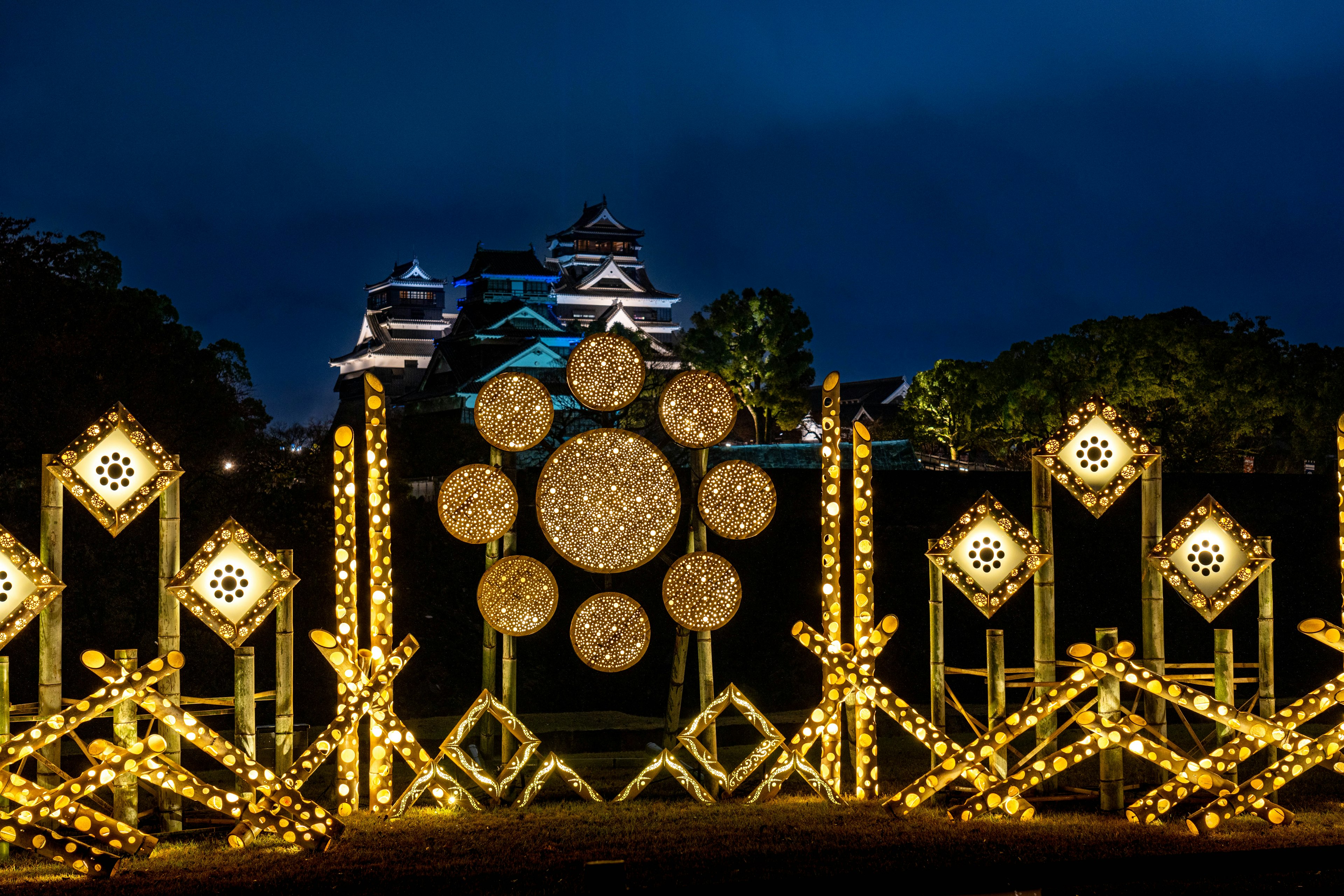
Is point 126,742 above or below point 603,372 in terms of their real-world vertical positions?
below

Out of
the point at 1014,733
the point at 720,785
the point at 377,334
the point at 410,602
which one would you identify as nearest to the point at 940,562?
the point at 1014,733

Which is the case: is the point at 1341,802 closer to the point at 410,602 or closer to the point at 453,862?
the point at 453,862

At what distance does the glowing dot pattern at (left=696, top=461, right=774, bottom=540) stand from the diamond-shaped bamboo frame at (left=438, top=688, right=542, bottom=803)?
4.06 feet

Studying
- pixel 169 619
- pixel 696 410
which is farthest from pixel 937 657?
pixel 169 619

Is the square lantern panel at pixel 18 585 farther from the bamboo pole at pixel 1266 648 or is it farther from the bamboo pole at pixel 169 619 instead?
the bamboo pole at pixel 1266 648

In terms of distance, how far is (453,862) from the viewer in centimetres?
383

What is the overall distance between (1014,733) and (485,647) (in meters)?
2.34

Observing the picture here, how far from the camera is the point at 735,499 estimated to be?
16.9 feet

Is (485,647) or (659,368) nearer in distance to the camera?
(485,647)

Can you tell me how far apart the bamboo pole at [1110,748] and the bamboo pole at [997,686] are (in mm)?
383

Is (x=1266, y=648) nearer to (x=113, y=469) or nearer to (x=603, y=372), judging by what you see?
(x=603, y=372)

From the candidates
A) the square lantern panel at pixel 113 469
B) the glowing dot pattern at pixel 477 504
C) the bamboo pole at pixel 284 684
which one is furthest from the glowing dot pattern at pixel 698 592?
the square lantern panel at pixel 113 469

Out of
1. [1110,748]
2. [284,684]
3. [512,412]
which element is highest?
[512,412]

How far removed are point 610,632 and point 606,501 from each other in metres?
0.59
